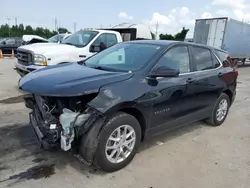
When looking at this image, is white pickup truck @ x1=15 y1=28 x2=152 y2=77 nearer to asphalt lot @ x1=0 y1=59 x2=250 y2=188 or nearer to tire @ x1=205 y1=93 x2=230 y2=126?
asphalt lot @ x1=0 y1=59 x2=250 y2=188

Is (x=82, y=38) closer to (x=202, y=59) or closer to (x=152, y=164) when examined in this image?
(x=202, y=59)

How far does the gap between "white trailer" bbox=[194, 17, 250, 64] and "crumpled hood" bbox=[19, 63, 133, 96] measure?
1500cm

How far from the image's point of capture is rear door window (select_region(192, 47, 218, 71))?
13.9 ft

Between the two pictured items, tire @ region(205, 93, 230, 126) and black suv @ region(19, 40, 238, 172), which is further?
tire @ region(205, 93, 230, 126)

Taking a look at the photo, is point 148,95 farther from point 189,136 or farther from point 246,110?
point 246,110

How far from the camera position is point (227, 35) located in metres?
16.3

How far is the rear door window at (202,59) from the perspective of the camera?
4.23 meters

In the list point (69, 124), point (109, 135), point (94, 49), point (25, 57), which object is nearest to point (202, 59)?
point (109, 135)

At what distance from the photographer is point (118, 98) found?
2904 mm

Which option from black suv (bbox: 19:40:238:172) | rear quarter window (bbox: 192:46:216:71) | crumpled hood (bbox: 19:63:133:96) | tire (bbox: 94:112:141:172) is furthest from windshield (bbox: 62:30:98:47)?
tire (bbox: 94:112:141:172)

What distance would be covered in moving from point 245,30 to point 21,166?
1982cm

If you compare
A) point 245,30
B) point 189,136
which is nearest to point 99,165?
point 189,136

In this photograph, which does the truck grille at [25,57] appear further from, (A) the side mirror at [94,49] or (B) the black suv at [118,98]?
(B) the black suv at [118,98]

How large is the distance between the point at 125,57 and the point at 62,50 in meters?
3.56
